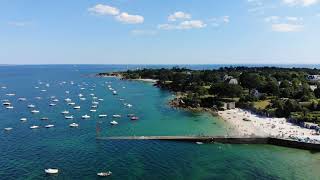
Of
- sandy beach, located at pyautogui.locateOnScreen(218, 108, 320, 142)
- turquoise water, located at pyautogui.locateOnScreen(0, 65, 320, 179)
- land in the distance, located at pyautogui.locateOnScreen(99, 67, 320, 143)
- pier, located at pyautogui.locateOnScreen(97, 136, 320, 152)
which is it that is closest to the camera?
turquoise water, located at pyautogui.locateOnScreen(0, 65, 320, 179)

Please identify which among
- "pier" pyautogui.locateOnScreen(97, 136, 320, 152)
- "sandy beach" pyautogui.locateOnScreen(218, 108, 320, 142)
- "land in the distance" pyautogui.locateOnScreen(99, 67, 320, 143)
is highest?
"land in the distance" pyautogui.locateOnScreen(99, 67, 320, 143)

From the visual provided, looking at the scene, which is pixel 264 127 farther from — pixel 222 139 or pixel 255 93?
pixel 255 93

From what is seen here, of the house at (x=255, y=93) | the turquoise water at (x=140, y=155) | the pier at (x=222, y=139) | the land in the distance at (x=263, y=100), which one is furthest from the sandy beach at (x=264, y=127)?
the house at (x=255, y=93)

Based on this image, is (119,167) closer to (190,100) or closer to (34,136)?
(34,136)

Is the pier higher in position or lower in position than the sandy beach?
lower

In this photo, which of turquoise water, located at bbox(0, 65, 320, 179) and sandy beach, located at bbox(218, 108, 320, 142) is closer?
turquoise water, located at bbox(0, 65, 320, 179)

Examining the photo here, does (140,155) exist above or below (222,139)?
below

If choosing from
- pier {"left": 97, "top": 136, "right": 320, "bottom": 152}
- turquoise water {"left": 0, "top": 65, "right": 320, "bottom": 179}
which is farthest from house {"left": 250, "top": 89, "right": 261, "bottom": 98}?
pier {"left": 97, "top": 136, "right": 320, "bottom": 152}

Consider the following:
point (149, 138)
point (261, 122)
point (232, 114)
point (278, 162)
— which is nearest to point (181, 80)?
point (232, 114)

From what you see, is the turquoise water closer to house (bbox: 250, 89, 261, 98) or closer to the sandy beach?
the sandy beach

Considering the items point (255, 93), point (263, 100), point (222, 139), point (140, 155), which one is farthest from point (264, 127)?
point (255, 93)
